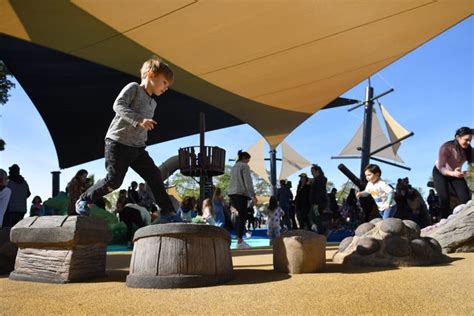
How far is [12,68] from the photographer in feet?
33.7

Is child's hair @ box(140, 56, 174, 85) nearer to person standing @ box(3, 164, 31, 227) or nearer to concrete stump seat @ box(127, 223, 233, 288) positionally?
concrete stump seat @ box(127, 223, 233, 288)

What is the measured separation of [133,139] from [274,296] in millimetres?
1490

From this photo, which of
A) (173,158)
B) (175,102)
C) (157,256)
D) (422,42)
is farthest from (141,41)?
(173,158)

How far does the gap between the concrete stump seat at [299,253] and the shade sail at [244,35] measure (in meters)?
4.24

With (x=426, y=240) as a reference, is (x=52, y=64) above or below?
above

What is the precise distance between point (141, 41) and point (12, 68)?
537 centimetres

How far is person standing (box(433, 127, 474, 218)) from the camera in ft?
13.9

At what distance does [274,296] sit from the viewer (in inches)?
74.1

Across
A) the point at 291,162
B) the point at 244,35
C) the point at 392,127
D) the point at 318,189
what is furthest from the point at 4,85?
the point at 291,162

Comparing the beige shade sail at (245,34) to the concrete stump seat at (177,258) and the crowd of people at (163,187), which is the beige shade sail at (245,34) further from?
the concrete stump seat at (177,258)

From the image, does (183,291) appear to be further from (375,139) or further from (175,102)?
(375,139)

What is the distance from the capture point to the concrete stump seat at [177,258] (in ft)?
7.35

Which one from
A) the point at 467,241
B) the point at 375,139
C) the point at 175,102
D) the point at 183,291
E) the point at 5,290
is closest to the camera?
the point at 183,291

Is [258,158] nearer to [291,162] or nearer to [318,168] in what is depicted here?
[291,162]
